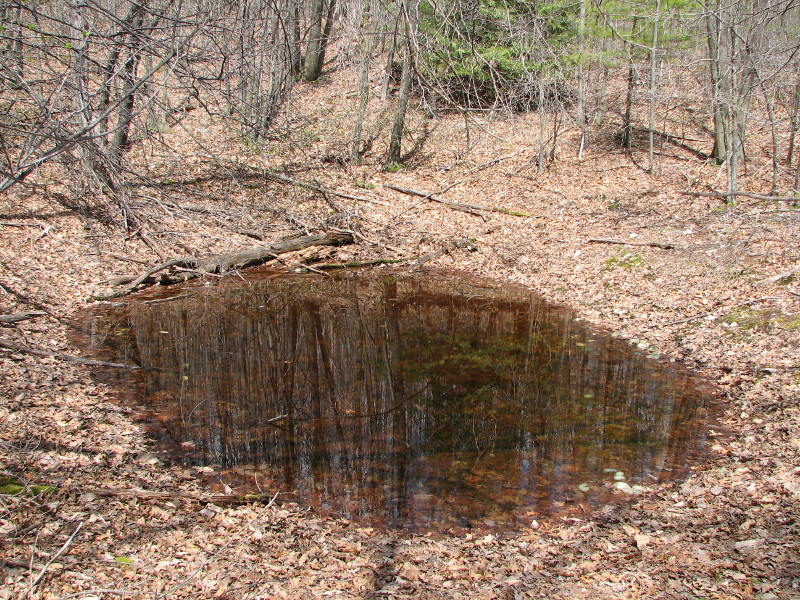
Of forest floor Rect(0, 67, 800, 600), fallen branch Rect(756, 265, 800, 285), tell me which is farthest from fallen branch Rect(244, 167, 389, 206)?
fallen branch Rect(756, 265, 800, 285)

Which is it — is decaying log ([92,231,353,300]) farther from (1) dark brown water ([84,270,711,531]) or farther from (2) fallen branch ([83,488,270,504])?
(2) fallen branch ([83,488,270,504])

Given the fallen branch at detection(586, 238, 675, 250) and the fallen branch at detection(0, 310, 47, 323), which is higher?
the fallen branch at detection(586, 238, 675, 250)

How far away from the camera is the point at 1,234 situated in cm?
1098

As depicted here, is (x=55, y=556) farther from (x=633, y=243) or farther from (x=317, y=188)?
(x=317, y=188)

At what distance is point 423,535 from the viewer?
4602 mm

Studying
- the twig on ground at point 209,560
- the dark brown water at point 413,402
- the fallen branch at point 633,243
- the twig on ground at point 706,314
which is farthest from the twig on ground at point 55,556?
the fallen branch at point 633,243

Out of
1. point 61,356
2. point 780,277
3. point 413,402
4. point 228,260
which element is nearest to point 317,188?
point 228,260

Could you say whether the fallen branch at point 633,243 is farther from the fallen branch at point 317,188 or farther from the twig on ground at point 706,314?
the fallen branch at point 317,188

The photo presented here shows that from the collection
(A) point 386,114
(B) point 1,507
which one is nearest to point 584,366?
(B) point 1,507

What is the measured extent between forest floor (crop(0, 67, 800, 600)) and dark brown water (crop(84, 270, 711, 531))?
382mm

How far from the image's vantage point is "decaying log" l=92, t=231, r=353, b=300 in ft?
35.7

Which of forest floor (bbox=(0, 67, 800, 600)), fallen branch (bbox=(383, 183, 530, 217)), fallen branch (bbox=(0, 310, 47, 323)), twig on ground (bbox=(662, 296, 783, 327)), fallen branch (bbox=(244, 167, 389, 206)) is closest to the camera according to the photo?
forest floor (bbox=(0, 67, 800, 600))

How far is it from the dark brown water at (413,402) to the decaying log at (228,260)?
2.05 ft

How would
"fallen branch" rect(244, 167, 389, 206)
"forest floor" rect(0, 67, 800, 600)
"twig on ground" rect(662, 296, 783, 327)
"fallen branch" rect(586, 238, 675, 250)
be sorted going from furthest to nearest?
"fallen branch" rect(244, 167, 389, 206), "fallen branch" rect(586, 238, 675, 250), "twig on ground" rect(662, 296, 783, 327), "forest floor" rect(0, 67, 800, 600)
